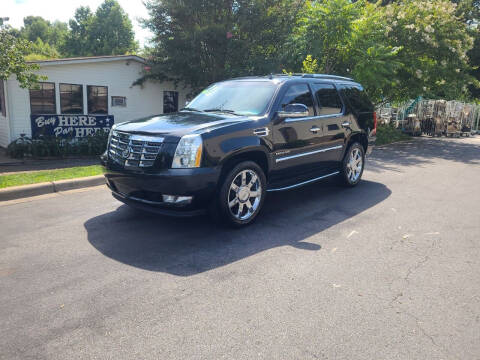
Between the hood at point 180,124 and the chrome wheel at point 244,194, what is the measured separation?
69 centimetres

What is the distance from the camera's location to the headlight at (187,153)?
4.32 metres

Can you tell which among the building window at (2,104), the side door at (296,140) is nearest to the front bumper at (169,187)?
the side door at (296,140)

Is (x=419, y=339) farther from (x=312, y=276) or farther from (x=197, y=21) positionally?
(x=197, y=21)

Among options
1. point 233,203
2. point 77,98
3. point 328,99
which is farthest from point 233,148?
point 77,98

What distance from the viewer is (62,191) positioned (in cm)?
673

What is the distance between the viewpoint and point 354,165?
285 inches

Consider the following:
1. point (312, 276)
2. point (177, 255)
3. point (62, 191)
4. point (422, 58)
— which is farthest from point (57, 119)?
point (422, 58)

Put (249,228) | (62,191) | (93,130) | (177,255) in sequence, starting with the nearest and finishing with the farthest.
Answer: (177,255) < (249,228) < (62,191) < (93,130)

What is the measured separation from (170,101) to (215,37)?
3.80m

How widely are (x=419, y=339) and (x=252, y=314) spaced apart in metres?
1.19

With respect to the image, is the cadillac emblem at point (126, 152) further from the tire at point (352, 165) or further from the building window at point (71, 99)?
the building window at point (71, 99)

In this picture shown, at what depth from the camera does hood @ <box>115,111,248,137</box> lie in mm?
4484

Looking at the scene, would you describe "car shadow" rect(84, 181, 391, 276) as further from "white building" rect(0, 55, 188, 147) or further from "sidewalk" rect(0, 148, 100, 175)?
"white building" rect(0, 55, 188, 147)

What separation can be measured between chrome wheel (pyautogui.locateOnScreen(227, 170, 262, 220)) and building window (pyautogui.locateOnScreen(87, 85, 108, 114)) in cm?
1171
